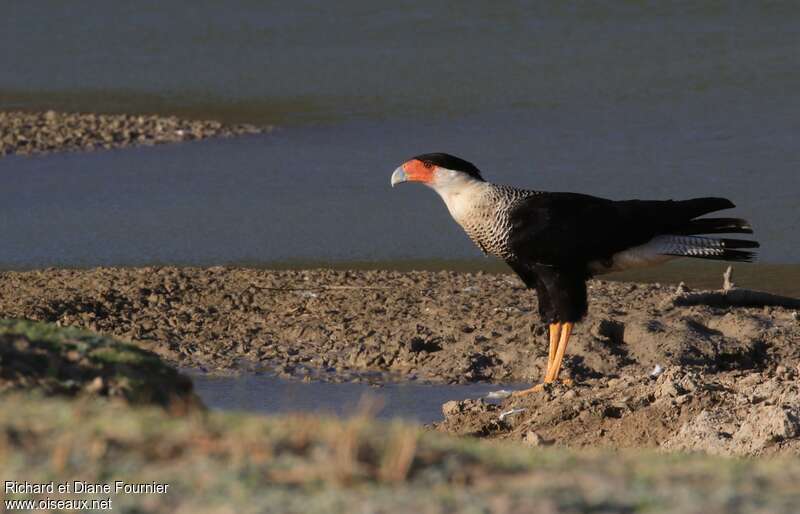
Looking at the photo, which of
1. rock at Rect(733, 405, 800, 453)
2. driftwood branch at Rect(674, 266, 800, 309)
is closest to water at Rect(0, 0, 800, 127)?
driftwood branch at Rect(674, 266, 800, 309)

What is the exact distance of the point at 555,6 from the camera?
20.4m

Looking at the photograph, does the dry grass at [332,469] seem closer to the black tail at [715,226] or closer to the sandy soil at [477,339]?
the sandy soil at [477,339]

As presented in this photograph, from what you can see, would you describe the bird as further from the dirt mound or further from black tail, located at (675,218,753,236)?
the dirt mound

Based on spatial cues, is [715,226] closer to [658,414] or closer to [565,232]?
[565,232]

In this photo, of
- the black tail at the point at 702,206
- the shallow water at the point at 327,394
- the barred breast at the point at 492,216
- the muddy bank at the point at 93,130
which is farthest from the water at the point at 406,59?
the shallow water at the point at 327,394

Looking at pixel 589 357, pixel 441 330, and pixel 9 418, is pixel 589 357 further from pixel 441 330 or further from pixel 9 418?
pixel 9 418

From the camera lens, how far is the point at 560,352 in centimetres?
691

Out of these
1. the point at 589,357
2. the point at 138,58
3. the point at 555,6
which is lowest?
the point at 589,357

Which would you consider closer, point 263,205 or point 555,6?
point 263,205

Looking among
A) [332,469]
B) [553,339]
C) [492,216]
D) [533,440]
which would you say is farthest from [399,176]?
[332,469]

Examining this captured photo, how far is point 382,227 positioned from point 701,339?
11.7 ft

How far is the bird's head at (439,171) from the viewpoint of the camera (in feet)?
24.5

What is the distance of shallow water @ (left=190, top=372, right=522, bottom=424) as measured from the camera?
6.46 meters

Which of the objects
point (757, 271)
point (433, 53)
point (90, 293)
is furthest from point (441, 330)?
point (433, 53)
